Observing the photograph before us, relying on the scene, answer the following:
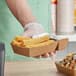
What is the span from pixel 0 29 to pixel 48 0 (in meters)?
0.24

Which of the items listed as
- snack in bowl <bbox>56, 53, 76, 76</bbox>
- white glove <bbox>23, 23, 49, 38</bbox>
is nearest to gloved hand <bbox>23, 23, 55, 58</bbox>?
white glove <bbox>23, 23, 49, 38</bbox>

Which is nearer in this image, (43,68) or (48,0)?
(43,68)

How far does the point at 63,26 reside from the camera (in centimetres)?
110

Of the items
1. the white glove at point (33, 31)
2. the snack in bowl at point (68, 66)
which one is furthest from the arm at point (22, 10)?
the snack in bowl at point (68, 66)

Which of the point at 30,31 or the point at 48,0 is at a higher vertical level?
the point at 48,0

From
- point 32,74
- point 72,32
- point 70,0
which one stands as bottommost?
point 32,74

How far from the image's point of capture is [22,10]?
0.96 m

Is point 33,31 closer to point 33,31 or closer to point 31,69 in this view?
point 33,31

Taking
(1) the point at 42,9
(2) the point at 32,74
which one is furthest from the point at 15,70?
(1) the point at 42,9

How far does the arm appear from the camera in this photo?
926mm

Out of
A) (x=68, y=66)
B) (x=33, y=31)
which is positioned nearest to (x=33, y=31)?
(x=33, y=31)

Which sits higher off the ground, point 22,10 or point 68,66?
point 22,10

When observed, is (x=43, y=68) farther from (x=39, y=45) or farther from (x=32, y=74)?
(x=39, y=45)

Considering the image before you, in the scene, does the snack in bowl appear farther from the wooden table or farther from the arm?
the arm
